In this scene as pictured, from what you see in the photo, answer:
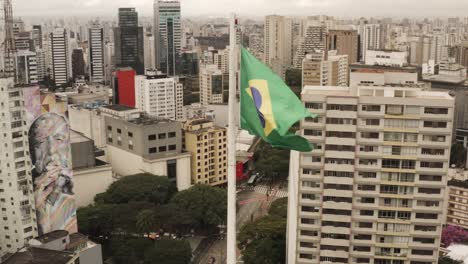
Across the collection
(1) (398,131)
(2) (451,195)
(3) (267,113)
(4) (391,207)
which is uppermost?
(3) (267,113)

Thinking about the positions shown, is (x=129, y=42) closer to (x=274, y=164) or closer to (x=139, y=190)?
(x=274, y=164)

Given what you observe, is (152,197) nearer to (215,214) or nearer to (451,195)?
(215,214)

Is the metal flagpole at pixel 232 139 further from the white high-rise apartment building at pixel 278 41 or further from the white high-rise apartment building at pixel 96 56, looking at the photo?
the white high-rise apartment building at pixel 278 41

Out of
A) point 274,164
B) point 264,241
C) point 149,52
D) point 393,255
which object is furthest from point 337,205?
point 149,52

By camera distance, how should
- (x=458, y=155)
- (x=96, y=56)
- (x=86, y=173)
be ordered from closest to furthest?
(x=86, y=173) → (x=458, y=155) → (x=96, y=56)

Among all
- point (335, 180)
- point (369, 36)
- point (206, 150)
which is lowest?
point (206, 150)

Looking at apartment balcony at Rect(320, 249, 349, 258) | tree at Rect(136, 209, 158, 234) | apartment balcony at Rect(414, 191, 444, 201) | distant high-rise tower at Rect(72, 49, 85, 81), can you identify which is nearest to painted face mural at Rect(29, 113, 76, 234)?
tree at Rect(136, 209, 158, 234)

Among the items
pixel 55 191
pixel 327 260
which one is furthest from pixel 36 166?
pixel 327 260
